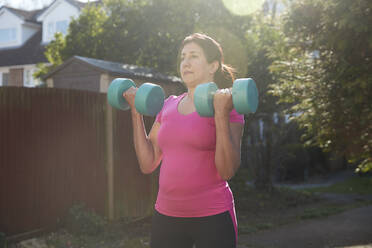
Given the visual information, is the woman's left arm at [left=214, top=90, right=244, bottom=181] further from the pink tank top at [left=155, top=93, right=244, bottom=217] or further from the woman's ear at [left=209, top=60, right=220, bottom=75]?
the woman's ear at [left=209, top=60, right=220, bottom=75]

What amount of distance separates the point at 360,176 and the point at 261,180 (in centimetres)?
553

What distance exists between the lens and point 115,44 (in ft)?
43.0

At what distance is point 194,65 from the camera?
2.12 metres

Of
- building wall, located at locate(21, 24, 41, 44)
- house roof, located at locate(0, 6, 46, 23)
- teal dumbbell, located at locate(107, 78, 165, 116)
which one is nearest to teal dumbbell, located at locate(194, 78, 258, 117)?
teal dumbbell, located at locate(107, 78, 165, 116)

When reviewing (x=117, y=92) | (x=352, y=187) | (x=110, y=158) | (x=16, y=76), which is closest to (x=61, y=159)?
(x=110, y=158)

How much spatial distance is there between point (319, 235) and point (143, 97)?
187 inches

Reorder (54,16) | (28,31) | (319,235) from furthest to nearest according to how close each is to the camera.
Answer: (28,31)
(54,16)
(319,235)

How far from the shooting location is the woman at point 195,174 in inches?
78.0

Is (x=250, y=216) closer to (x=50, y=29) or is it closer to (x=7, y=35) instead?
(x=50, y=29)

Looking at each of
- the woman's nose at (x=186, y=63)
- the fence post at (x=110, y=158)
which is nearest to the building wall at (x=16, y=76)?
the fence post at (x=110, y=158)

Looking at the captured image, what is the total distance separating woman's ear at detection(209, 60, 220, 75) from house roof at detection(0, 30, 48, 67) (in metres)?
19.3

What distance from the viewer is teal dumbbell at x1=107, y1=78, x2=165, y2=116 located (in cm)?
214

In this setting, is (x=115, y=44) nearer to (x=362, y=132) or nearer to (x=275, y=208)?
(x=275, y=208)

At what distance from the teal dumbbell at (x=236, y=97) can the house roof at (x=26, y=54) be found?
1959 cm
